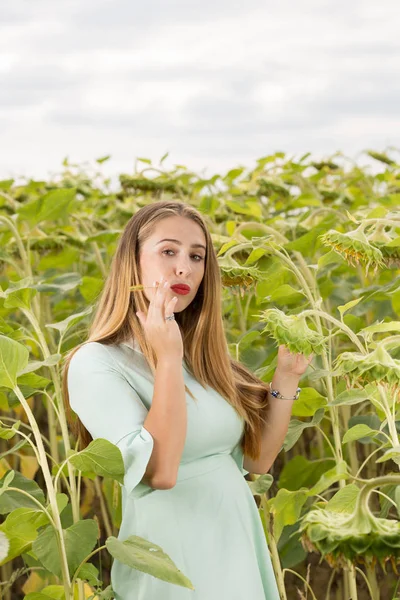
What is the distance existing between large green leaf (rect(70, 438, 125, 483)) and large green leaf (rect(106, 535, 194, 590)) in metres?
0.10

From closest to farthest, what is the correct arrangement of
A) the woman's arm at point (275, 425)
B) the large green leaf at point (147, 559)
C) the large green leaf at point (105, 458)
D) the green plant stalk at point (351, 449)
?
1. the large green leaf at point (147, 559)
2. the large green leaf at point (105, 458)
3. the woman's arm at point (275, 425)
4. the green plant stalk at point (351, 449)

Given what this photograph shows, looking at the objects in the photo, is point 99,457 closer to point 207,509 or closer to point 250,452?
point 207,509

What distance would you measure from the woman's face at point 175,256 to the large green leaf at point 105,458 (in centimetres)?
33

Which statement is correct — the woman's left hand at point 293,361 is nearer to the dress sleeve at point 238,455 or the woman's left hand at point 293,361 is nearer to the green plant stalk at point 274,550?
the dress sleeve at point 238,455

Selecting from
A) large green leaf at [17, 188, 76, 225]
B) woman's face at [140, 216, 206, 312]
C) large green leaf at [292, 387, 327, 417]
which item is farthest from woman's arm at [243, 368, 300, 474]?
large green leaf at [17, 188, 76, 225]

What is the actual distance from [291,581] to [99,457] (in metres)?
1.79

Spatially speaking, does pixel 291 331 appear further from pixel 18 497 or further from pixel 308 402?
pixel 18 497

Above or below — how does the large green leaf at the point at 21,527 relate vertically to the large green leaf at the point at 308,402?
below

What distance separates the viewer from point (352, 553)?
1.08 m

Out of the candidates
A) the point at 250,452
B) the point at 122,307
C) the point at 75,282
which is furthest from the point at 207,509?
the point at 75,282

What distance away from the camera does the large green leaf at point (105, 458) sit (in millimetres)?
1469

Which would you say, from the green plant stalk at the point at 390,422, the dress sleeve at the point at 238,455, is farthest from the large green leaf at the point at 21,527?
the green plant stalk at the point at 390,422

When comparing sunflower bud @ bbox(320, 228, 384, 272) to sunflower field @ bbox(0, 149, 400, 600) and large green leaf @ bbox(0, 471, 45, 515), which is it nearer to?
sunflower field @ bbox(0, 149, 400, 600)

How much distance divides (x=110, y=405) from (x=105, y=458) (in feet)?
0.38
